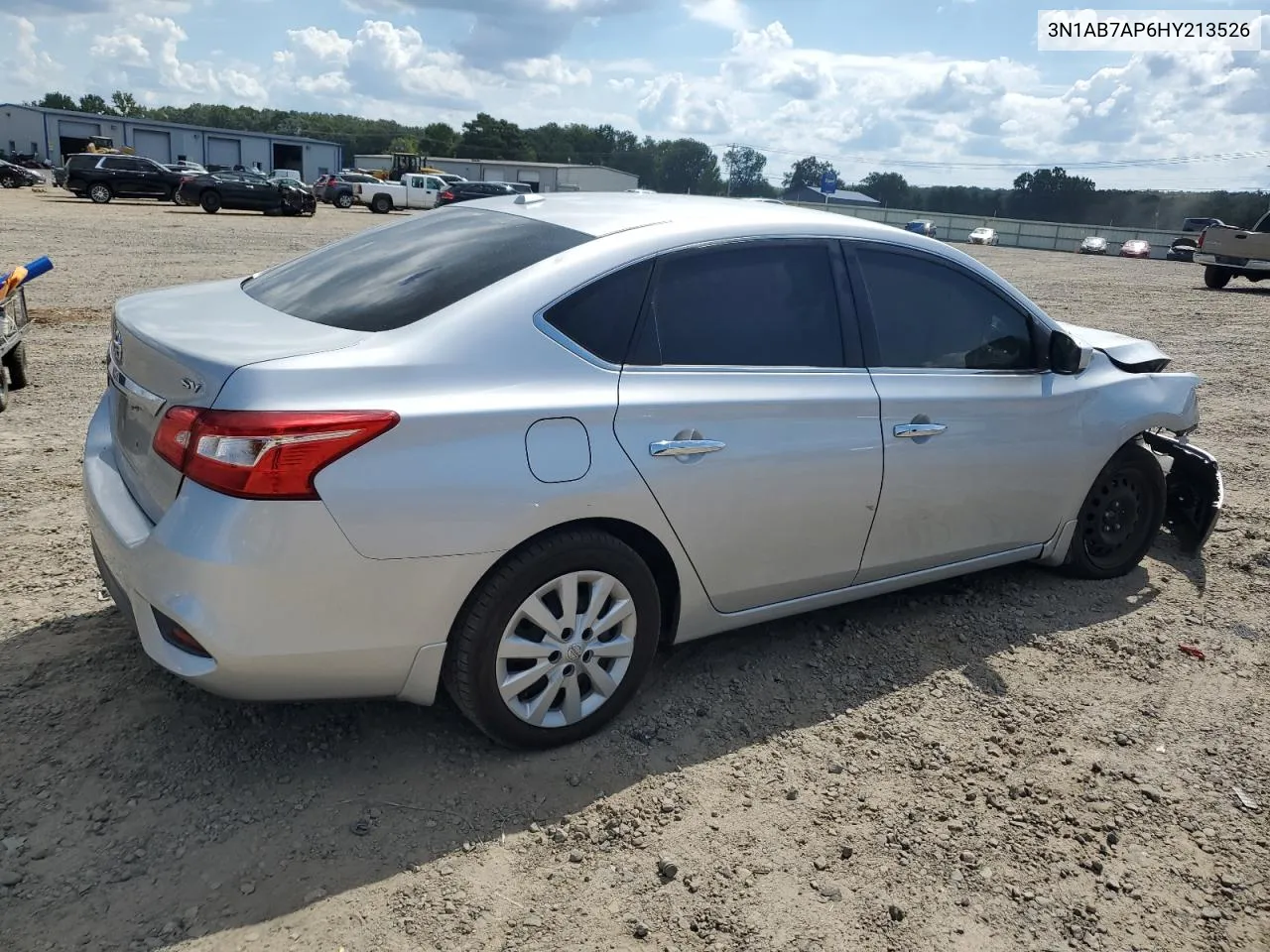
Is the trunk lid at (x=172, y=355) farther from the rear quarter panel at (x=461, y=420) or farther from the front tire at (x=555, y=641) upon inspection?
the front tire at (x=555, y=641)

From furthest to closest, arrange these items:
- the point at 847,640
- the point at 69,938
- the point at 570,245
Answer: the point at 847,640 → the point at 570,245 → the point at 69,938

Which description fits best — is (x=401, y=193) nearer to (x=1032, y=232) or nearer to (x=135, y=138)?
(x=1032, y=232)

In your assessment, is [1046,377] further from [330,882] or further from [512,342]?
[330,882]

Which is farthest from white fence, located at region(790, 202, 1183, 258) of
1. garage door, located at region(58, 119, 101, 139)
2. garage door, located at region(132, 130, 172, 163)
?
garage door, located at region(58, 119, 101, 139)

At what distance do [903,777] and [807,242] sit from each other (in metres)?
1.91

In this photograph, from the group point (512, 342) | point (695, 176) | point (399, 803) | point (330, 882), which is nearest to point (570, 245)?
point (512, 342)

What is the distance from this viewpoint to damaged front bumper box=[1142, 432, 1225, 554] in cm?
502

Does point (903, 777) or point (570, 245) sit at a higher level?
point (570, 245)

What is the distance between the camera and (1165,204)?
83750 mm

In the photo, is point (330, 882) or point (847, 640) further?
point (847, 640)

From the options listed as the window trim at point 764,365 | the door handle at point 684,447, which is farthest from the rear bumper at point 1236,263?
the door handle at point 684,447

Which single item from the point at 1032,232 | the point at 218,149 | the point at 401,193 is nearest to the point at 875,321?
the point at 401,193

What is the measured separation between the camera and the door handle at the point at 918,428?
144 inches

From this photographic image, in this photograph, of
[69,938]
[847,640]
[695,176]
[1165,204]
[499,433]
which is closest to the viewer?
[69,938]
